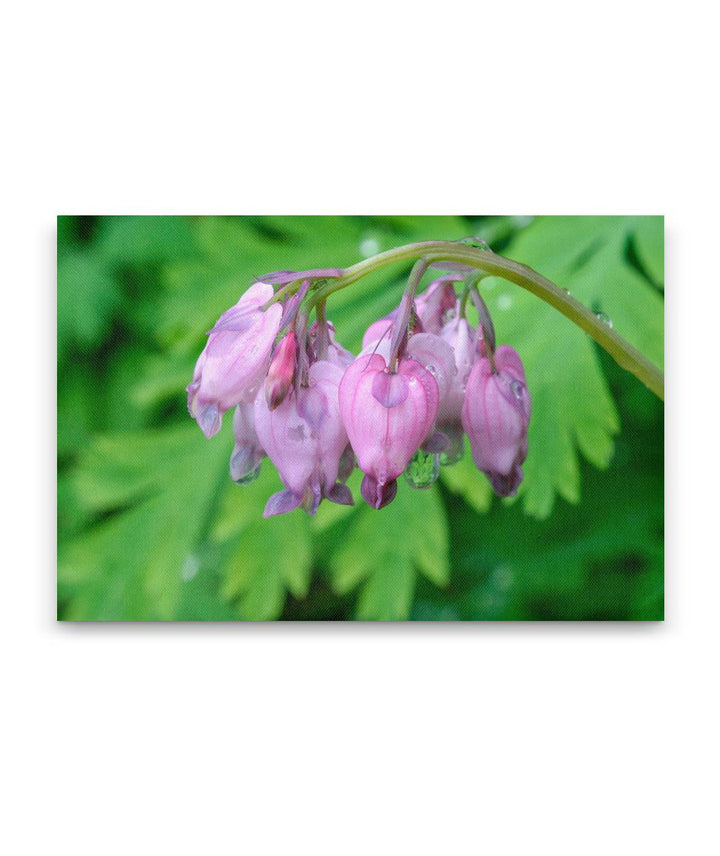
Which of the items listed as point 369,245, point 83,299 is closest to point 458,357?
point 369,245

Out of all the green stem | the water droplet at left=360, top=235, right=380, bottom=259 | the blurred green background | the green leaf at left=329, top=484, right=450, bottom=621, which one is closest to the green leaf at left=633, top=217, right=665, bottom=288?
the blurred green background

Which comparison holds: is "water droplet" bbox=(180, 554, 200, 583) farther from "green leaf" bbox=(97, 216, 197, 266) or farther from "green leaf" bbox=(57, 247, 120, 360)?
"green leaf" bbox=(97, 216, 197, 266)

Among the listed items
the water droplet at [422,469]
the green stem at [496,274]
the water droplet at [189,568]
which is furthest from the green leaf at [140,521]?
the green stem at [496,274]

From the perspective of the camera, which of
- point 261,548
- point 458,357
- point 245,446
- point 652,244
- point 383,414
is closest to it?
point 383,414

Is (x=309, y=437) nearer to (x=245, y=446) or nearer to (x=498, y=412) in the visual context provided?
(x=245, y=446)
